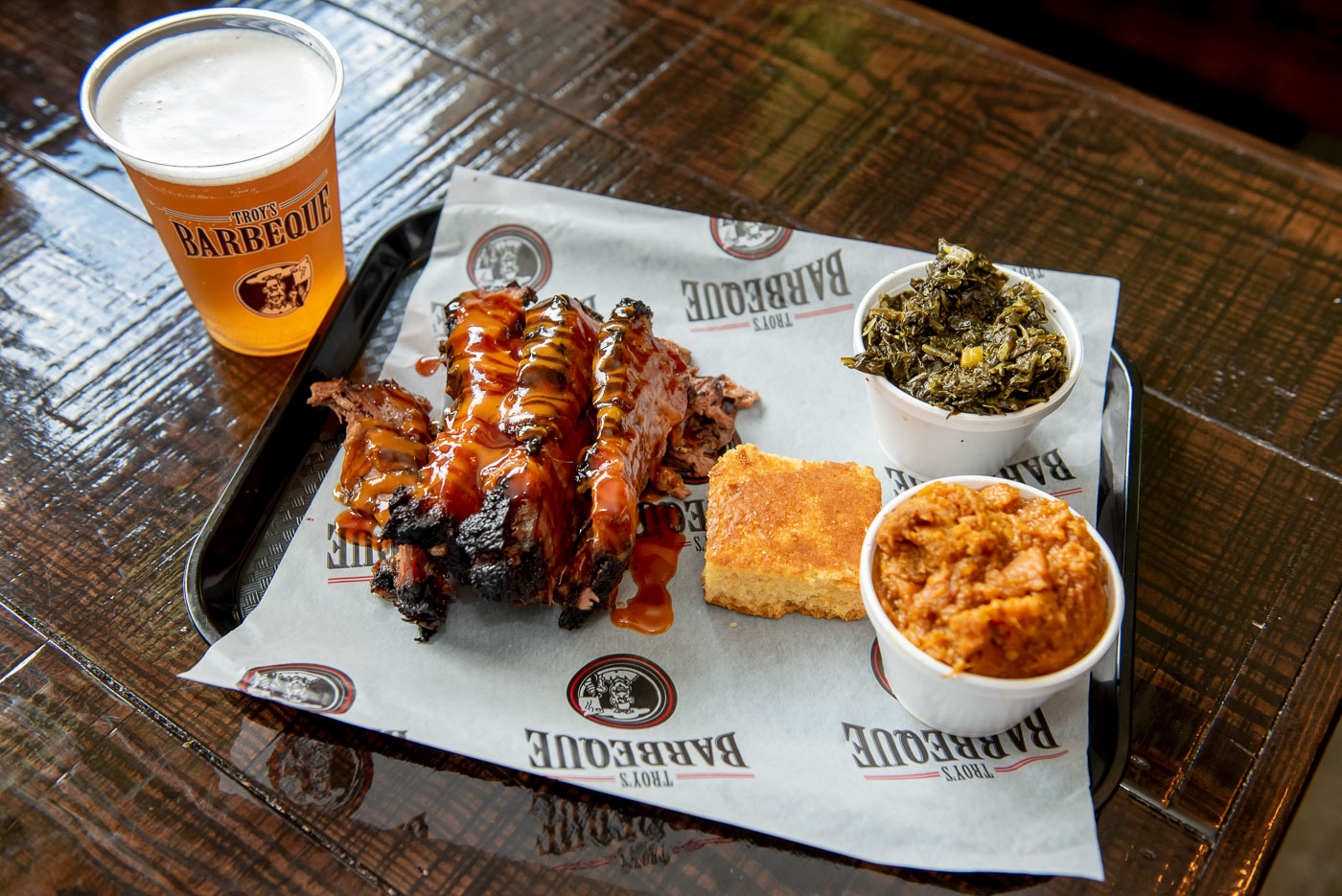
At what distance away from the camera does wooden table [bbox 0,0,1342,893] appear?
199cm

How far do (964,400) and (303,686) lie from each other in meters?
1.52

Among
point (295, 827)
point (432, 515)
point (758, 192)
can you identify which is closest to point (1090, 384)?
point (758, 192)

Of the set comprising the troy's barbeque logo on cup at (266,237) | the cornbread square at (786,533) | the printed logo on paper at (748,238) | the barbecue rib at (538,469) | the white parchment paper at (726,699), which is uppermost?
the troy's barbeque logo on cup at (266,237)

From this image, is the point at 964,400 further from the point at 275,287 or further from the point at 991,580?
the point at 275,287

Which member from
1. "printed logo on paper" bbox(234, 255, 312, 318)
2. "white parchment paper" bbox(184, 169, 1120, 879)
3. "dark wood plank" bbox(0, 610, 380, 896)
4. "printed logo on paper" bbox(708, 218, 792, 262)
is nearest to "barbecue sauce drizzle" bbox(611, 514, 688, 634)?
"white parchment paper" bbox(184, 169, 1120, 879)

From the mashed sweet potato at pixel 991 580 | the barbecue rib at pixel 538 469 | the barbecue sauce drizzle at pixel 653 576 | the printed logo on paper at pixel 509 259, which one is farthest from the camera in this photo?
the printed logo on paper at pixel 509 259

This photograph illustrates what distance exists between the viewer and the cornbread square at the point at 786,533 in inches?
85.8

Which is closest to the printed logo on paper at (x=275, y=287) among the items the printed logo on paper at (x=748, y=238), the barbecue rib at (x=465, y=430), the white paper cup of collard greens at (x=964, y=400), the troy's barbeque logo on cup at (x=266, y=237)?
the troy's barbeque logo on cup at (x=266, y=237)

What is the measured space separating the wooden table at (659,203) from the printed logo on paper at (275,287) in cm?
22

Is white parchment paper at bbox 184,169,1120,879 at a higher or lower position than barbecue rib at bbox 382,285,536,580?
lower

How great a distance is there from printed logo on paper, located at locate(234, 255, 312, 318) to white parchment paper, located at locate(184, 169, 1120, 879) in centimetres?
29

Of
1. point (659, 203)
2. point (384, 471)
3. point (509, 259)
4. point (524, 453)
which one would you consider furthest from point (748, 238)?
point (384, 471)

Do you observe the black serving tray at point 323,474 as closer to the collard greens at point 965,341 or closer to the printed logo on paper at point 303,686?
the printed logo on paper at point 303,686

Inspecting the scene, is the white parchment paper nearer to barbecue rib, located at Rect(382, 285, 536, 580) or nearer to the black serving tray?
the black serving tray
